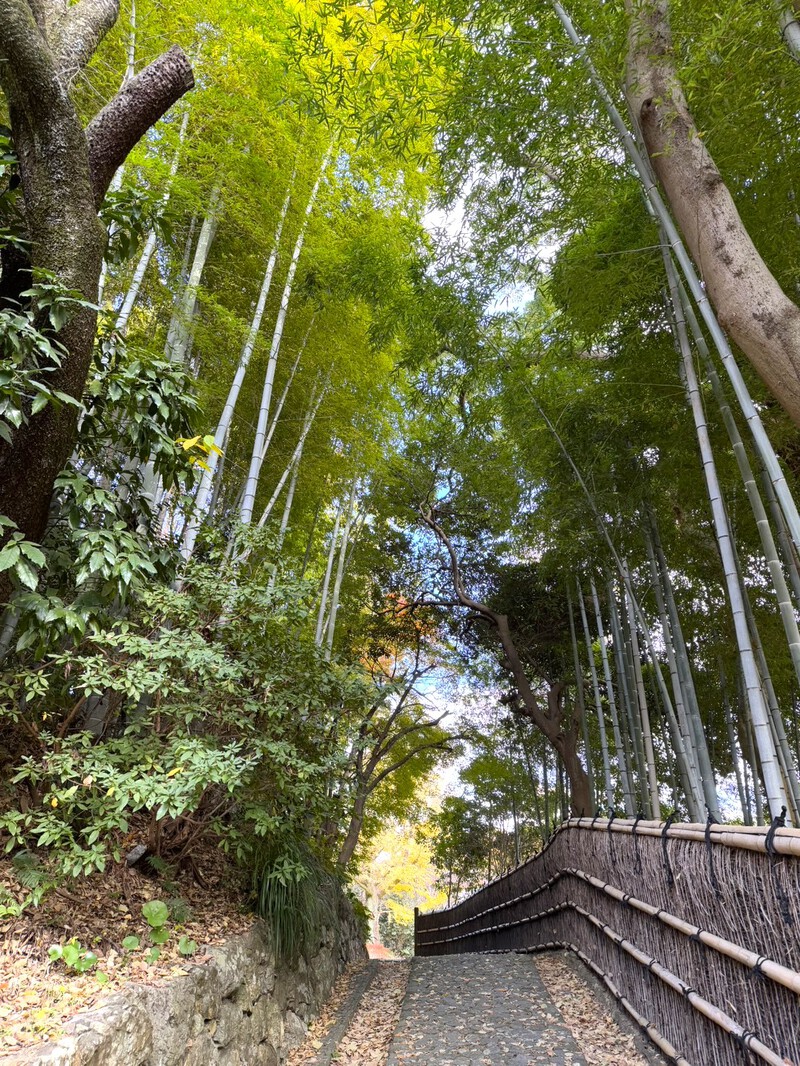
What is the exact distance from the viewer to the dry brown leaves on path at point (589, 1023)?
105 inches

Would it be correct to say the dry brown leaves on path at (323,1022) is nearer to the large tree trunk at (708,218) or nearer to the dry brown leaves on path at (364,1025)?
the dry brown leaves on path at (364,1025)

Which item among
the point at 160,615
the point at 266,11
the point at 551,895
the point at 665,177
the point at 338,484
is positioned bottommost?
the point at 551,895

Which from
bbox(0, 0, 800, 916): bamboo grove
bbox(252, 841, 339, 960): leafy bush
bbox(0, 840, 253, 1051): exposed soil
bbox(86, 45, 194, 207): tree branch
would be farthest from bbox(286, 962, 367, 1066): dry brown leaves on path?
bbox(86, 45, 194, 207): tree branch

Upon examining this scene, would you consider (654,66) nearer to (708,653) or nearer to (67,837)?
(67,837)

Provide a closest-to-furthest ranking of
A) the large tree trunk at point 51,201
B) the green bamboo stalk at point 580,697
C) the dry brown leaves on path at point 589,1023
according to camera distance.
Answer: the large tree trunk at point 51,201 → the dry brown leaves on path at point 589,1023 → the green bamboo stalk at point 580,697

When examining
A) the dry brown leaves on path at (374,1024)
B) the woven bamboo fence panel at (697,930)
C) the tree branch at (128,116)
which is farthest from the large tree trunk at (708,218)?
the dry brown leaves on path at (374,1024)

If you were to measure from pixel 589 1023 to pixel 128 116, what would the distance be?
4.83m

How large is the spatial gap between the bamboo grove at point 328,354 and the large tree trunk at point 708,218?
1 cm

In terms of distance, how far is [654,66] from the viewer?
2691 mm

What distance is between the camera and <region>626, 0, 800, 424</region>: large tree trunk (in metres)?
2.22

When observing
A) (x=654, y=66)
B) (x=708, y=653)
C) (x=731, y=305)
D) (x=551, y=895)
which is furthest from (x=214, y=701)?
(x=708, y=653)

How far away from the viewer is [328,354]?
5.36 metres

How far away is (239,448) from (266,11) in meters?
3.20

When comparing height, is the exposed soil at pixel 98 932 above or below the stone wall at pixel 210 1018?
above
